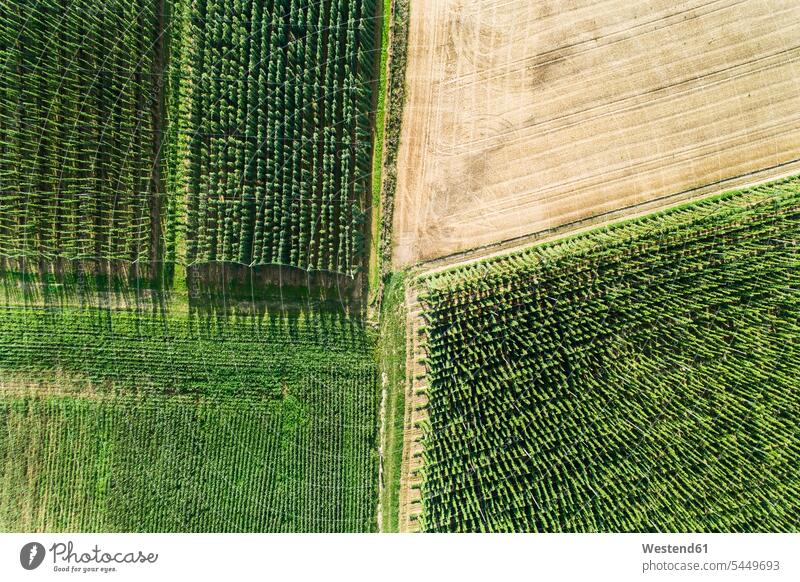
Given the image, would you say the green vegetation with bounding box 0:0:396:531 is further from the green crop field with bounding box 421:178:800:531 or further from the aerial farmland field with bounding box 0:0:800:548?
the green crop field with bounding box 421:178:800:531

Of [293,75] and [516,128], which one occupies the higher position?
[293,75]

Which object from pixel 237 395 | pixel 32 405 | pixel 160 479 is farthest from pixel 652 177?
pixel 32 405

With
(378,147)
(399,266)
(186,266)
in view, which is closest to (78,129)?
(186,266)

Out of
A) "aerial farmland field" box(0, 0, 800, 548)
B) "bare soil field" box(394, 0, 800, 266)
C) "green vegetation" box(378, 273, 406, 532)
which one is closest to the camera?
"aerial farmland field" box(0, 0, 800, 548)

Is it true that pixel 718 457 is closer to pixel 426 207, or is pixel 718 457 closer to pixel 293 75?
pixel 426 207

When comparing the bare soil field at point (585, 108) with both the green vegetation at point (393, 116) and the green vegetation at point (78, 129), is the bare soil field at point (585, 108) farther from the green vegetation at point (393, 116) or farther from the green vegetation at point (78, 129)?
the green vegetation at point (78, 129)

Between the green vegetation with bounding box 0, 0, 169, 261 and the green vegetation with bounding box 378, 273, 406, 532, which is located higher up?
the green vegetation with bounding box 0, 0, 169, 261

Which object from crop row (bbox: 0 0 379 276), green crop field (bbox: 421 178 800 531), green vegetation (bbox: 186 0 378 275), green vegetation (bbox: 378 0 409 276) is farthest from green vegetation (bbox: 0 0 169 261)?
green crop field (bbox: 421 178 800 531)
